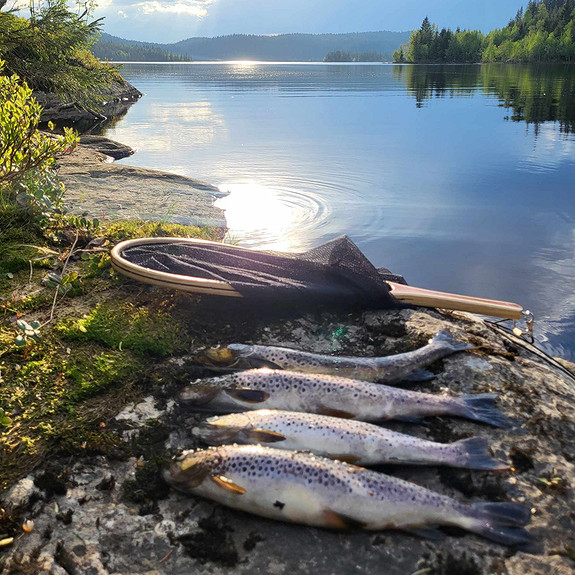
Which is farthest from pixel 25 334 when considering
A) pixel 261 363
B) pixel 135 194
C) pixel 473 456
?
pixel 135 194

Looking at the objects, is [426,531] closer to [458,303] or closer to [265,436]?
[265,436]

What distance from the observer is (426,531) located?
10.0ft

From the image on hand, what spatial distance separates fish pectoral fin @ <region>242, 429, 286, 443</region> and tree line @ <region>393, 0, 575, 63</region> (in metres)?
162

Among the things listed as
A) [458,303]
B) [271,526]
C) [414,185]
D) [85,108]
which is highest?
[85,108]

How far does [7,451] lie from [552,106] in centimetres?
4528

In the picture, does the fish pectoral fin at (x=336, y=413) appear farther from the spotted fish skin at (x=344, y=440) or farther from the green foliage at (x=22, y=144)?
the green foliage at (x=22, y=144)

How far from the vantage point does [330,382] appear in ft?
13.6

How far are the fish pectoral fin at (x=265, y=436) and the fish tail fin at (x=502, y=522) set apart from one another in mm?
1283

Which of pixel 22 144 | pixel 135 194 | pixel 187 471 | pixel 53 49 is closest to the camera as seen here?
pixel 187 471

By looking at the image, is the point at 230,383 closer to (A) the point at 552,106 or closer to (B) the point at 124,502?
(B) the point at 124,502

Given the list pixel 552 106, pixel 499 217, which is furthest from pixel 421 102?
pixel 499 217

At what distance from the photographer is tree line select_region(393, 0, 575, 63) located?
13900 centimetres

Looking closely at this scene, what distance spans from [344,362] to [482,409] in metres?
1.16

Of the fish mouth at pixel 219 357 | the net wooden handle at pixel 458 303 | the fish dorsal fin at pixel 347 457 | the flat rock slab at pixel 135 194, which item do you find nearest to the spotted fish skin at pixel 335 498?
the fish dorsal fin at pixel 347 457
